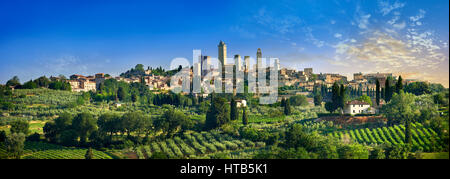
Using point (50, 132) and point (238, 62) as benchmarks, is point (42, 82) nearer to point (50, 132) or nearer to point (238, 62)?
point (50, 132)

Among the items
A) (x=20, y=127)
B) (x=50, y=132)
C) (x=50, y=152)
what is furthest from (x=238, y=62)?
(x=50, y=152)

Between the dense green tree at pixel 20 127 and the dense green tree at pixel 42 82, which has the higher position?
the dense green tree at pixel 42 82

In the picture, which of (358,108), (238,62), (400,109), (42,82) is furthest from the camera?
(238,62)

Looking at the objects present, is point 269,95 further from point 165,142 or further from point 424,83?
point 165,142

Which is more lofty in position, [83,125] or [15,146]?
[83,125]

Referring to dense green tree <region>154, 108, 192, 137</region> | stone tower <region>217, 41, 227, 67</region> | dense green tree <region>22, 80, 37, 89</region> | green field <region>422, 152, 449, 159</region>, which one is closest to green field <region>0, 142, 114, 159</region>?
dense green tree <region>154, 108, 192, 137</region>

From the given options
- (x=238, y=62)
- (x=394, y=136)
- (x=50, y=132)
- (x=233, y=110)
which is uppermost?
(x=238, y=62)

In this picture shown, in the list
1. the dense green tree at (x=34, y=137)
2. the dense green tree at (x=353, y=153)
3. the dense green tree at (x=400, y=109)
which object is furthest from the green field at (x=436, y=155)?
the dense green tree at (x=34, y=137)

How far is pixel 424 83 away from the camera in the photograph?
2388 cm

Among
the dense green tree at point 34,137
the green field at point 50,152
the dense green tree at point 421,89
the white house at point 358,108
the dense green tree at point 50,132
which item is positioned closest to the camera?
the green field at point 50,152

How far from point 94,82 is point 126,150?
3388 centimetres

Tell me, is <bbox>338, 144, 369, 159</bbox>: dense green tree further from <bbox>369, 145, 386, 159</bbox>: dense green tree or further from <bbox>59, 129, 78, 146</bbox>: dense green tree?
<bbox>59, 129, 78, 146</bbox>: dense green tree

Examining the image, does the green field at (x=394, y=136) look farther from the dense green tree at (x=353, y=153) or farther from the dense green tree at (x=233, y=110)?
the dense green tree at (x=233, y=110)
